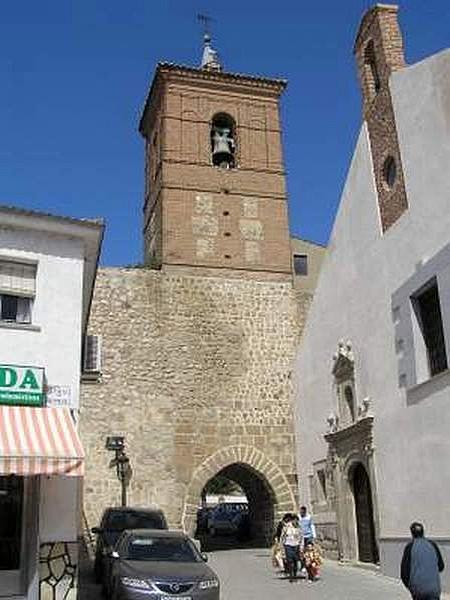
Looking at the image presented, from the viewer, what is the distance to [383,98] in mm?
16391

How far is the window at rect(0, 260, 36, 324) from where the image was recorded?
10820 mm

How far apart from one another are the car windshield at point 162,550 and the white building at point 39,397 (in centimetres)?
103

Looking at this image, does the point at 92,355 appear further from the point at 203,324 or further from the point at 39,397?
the point at 39,397

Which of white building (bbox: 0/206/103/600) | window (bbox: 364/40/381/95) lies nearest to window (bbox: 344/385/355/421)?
window (bbox: 364/40/381/95)

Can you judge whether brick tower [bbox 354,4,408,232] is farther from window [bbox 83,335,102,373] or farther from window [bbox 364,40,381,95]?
window [bbox 83,335,102,373]

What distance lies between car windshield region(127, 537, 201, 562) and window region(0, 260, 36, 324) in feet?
12.9

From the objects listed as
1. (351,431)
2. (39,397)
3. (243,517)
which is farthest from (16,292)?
(243,517)

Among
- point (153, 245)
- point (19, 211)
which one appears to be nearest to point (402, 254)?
point (19, 211)

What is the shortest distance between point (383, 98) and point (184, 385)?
9978 millimetres

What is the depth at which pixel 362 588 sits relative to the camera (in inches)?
504

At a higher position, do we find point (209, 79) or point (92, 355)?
point (209, 79)

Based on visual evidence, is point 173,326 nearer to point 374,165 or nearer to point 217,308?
point 217,308

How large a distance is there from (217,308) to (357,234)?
6238mm

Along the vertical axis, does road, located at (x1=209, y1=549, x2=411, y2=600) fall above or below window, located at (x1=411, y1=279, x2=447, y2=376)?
below
